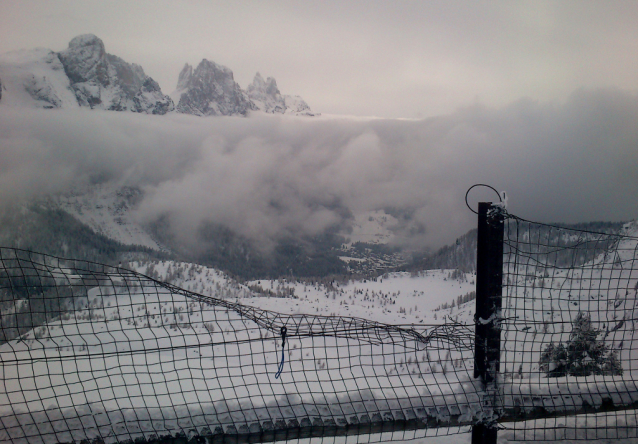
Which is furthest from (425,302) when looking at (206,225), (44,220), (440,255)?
(206,225)

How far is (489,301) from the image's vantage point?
2.19m

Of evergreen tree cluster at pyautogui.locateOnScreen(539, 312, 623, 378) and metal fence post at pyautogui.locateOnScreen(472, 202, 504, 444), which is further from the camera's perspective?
evergreen tree cluster at pyautogui.locateOnScreen(539, 312, 623, 378)

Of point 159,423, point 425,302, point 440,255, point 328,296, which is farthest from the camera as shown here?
point 440,255

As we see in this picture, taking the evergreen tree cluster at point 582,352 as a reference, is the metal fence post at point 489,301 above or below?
above

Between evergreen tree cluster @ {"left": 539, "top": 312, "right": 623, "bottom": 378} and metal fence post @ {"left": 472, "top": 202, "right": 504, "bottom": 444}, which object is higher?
metal fence post @ {"left": 472, "top": 202, "right": 504, "bottom": 444}

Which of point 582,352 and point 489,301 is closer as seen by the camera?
point 489,301

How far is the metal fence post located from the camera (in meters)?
2.19

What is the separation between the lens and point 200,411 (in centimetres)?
207

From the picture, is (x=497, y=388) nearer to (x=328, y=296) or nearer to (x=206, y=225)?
(x=328, y=296)

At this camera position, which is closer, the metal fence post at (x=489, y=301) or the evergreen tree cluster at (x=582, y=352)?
the metal fence post at (x=489, y=301)

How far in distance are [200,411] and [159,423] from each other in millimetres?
214

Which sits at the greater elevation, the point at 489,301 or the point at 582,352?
the point at 489,301

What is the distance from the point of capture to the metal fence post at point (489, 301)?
7.20ft

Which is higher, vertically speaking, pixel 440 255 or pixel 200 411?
pixel 200 411
